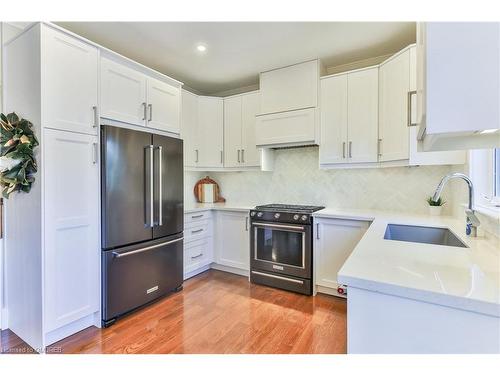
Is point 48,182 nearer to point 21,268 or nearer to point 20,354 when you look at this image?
point 21,268

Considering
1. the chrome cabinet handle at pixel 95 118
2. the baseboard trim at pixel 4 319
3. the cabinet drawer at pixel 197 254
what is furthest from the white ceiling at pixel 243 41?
the baseboard trim at pixel 4 319

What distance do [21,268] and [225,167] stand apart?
2.31 m

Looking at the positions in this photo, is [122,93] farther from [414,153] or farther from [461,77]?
[414,153]

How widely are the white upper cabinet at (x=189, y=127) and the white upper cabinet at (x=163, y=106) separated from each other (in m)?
0.35

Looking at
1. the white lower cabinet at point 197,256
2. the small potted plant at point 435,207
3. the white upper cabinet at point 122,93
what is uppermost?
the white upper cabinet at point 122,93

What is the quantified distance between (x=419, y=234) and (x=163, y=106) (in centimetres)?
260

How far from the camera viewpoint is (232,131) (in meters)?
3.53

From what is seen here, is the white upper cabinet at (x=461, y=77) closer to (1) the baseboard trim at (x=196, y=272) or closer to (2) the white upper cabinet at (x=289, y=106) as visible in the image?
(2) the white upper cabinet at (x=289, y=106)

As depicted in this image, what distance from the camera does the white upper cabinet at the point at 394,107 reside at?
235cm

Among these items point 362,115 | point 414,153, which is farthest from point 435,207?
point 362,115

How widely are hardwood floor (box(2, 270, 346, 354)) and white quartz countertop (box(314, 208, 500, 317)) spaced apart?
1.10m

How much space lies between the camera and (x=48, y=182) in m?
1.81

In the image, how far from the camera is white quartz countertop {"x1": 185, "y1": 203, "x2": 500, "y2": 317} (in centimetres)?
78
